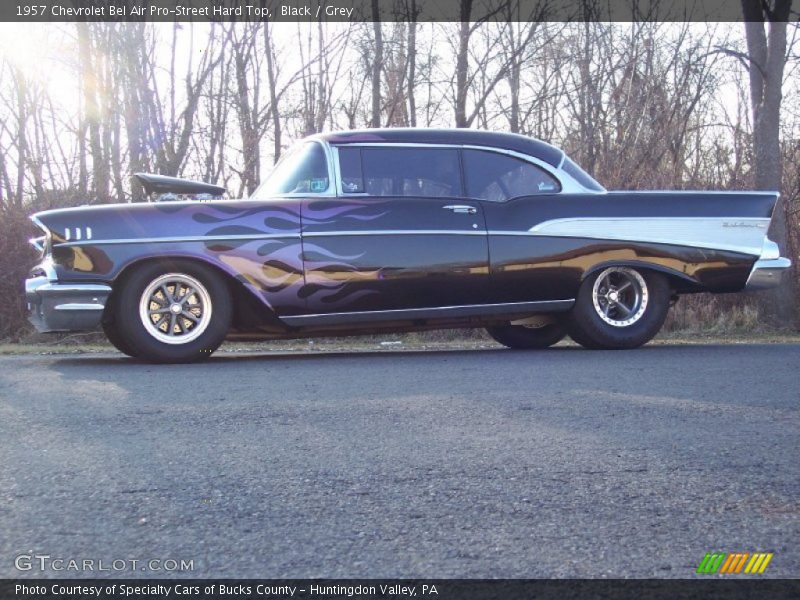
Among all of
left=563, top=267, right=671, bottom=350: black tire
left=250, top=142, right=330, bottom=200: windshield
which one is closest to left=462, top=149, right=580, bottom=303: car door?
left=563, top=267, right=671, bottom=350: black tire

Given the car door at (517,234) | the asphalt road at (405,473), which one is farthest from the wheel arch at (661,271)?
the asphalt road at (405,473)

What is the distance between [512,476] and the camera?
2.99 metres

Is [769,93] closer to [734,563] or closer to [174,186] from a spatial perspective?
[174,186]

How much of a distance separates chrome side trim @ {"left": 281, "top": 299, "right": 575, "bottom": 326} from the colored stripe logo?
471 cm

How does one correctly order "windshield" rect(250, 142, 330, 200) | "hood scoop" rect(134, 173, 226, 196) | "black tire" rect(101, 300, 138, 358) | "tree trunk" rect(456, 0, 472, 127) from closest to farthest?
"black tire" rect(101, 300, 138, 358), "windshield" rect(250, 142, 330, 200), "hood scoop" rect(134, 173, 226, 196), "tree trunk" rect(456, 0, 472, 127)

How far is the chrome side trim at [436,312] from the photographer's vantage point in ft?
22.2

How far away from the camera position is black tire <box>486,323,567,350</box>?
8148 millimetres

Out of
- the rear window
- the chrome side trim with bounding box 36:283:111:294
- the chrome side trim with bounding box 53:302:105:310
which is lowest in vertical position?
the chrome side trim with bounding box 53:302:105:310

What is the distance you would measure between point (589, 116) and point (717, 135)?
2.19 meters

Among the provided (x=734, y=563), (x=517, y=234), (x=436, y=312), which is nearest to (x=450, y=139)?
(x=517, y=234)

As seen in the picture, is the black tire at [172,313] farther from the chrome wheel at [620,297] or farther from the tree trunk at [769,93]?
the tree trunk at [769,93]

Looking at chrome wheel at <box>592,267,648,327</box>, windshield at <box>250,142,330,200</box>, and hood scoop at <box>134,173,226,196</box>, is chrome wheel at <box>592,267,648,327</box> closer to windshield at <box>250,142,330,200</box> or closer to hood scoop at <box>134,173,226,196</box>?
windshield at <box>250,142,330,200</box>
